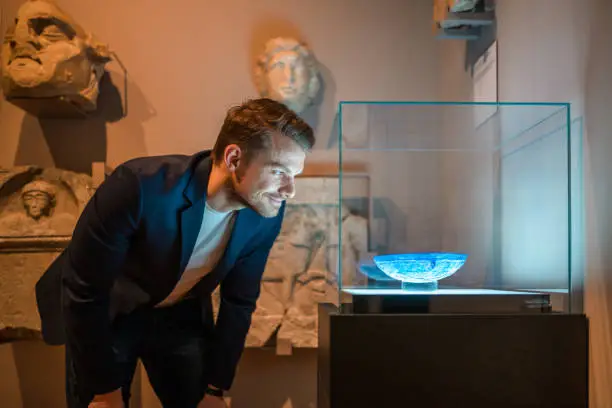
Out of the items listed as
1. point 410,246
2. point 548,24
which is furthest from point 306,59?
point 410,246

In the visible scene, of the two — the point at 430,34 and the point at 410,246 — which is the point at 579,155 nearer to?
the point at 410,246

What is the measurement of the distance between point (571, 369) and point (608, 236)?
297mm

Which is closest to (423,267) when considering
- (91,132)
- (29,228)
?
(29,228)

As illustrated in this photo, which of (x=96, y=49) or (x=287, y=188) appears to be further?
(x=96, y=49)

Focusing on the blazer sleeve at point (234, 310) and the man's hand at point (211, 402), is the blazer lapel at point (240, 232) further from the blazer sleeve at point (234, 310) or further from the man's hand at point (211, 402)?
the man's hand at point (211, 402)

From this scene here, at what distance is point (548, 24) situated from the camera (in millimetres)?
1938

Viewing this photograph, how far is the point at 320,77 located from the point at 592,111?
1694 mm

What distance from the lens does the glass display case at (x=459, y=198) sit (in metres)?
1.62

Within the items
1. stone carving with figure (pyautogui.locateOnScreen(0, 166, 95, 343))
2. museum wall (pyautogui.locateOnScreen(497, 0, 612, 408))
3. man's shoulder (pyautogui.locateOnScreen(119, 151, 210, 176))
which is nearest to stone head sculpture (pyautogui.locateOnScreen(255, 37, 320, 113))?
stone carving with figure (pyautogui.locateOnScreen(0, 166, 95, 343))

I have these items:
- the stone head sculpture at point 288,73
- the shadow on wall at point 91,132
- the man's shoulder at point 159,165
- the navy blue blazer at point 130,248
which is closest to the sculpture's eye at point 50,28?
the shadow on wall at point 91,132

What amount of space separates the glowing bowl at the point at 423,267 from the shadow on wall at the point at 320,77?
1.57 meters

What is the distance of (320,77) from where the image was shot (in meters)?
3.18

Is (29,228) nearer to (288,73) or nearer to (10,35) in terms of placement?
(10,35)

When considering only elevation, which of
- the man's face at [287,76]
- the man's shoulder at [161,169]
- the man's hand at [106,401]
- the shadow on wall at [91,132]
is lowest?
the man's hand at [106,401]
